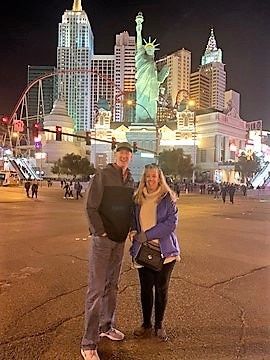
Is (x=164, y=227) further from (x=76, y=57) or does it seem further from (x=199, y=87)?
(x=199, y=87)

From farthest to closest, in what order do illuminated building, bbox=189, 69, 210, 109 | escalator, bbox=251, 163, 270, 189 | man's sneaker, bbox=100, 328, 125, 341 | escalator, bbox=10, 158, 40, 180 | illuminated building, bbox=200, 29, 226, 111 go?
illuminated building, bbox=200, 29, 226, 111 → illuminated building, bbox=189, 69, 210, 109 → escalator, bbox=10, 158, 40, 180 → escalator, bbox=251, 163, 270, 189 → man's sneaker, bbox=100, 328, 125, 341

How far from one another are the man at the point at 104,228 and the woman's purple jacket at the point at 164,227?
0.53ft

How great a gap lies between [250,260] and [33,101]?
156849 millimetres

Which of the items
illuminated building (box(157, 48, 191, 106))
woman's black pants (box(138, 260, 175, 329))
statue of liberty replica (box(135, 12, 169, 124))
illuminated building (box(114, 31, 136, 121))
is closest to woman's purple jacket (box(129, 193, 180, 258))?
woman's black pants (box(138, 260, 175, 329))

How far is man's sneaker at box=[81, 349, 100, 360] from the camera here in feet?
9.37

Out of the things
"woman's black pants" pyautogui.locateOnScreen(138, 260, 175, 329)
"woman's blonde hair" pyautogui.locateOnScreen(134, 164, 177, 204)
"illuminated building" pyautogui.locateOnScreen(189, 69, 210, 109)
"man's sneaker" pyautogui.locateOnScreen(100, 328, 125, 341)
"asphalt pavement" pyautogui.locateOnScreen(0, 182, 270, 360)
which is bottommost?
"asphalt pavement" pyautogui.locateOnScreen(0, 182, 270, 360)

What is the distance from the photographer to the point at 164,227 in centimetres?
330

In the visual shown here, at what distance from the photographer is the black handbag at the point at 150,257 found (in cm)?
331

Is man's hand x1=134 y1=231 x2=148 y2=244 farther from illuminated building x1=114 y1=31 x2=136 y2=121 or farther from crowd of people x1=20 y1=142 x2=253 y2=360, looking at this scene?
illuminated building x1=114 y1=31 x2=136 y2=121

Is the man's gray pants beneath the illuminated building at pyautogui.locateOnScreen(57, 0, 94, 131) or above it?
beneath

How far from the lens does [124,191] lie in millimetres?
3148

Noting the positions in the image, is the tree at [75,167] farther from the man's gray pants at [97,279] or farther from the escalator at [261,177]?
the man's gray pants at [97,279]

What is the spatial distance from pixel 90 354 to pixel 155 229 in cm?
105

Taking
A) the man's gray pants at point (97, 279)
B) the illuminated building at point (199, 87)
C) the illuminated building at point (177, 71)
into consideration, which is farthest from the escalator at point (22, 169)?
the man's gray pants at point (97, 279)
